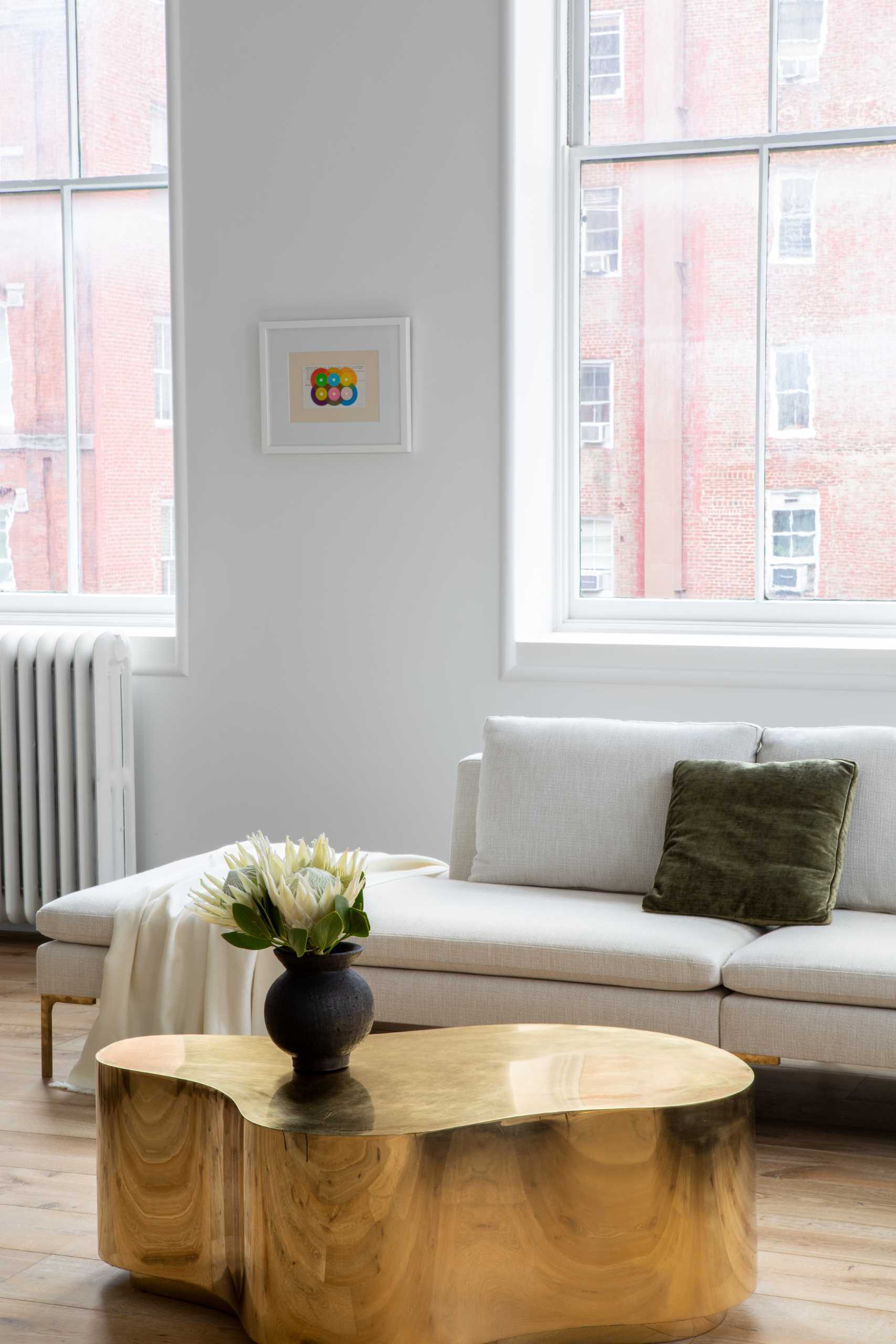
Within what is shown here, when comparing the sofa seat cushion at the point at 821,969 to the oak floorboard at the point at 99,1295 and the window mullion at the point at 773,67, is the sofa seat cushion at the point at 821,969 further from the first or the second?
the window mullion at the point at 773,67

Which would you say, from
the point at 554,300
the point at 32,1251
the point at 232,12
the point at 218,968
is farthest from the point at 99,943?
the point at 232,12

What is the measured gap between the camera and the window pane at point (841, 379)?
459 cm

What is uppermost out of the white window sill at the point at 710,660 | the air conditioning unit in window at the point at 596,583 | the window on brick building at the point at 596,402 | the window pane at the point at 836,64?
the window pane at the point at 836,64

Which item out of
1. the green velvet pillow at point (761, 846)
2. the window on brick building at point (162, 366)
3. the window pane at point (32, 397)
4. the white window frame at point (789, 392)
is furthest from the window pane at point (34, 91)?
the green velvet pillow at point (761, 846)

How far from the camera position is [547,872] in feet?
12.7

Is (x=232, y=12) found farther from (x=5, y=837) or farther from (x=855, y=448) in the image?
(x=5, y=837)

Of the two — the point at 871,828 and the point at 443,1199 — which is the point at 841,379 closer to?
the point at 871,828

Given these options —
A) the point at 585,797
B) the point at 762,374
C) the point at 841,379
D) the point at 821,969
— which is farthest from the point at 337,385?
the point at 821,969

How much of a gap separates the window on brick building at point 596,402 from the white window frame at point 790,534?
0.56 meters

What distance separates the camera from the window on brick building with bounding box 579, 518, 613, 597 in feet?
16.1

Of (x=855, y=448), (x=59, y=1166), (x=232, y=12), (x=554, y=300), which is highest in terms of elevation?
(x=232, y=12)

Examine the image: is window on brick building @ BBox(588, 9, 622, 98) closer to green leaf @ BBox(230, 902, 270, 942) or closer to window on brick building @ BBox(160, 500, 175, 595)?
window on brick building @ BBox(160, 500, 175, 595)

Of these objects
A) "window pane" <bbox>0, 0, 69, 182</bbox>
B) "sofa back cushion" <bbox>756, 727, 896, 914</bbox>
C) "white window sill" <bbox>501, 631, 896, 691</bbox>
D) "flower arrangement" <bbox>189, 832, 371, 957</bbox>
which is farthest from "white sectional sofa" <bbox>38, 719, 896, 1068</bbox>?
"window pane" <bbox>0, 0, 69, 182</bbox>

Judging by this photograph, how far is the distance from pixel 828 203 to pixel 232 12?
1944 mm
